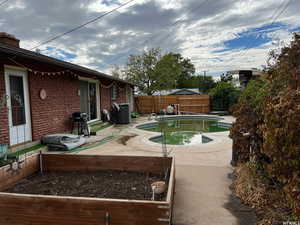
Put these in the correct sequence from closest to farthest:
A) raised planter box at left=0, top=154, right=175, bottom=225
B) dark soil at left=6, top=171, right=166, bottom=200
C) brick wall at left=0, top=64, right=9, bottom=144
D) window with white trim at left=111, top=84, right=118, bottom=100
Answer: raised planter box at left=0, top=154, right=175, bottom=225 → dark soil at left=6, top=171, right=166, bottom=200 → brick wall at left=0, top=64, right=9, bottom=144 → window with white trim at left=111, top=84, right=118, bottom=100

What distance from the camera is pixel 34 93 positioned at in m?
5.40

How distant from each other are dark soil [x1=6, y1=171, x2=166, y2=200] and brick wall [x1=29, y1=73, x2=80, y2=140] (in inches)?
111

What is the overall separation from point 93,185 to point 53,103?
431 centimetres

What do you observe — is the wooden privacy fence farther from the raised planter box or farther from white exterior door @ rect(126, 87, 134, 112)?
the raised planter box

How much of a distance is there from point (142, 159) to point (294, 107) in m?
2.32

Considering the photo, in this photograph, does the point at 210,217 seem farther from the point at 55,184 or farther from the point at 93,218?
the point at 55,184

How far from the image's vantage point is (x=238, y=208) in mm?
2373

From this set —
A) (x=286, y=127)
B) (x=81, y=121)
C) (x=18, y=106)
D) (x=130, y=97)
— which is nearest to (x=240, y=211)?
(x=286, y=127)

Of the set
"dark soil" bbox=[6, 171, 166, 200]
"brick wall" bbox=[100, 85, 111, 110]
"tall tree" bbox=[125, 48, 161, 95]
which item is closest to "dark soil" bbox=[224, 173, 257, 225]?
"dark soil" bbox=[6, 171, 166, 200]

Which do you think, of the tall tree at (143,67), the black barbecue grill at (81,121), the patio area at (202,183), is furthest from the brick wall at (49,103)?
the tall tree at (143,67)

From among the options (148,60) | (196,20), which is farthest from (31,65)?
(148,60)

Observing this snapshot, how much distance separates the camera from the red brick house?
4.57 m

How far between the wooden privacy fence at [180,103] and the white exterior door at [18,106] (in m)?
11.0

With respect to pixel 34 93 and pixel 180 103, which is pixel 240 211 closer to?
pixel 34 93
